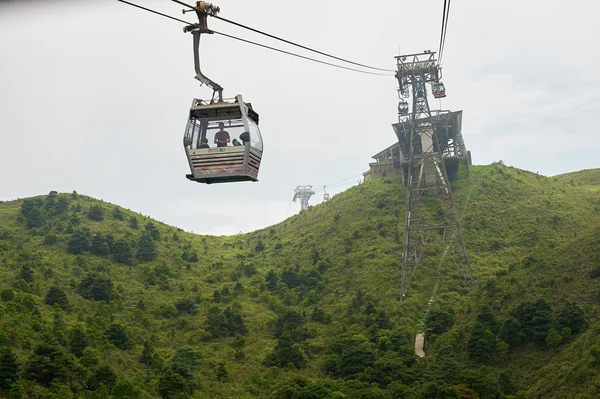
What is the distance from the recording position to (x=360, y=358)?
50.5 meters

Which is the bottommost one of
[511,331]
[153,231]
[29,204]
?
[511,331]

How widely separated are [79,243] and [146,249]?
24.0ft

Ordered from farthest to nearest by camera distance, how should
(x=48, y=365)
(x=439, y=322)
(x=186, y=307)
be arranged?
(x=186, y=307), (x=439, y=322), (x=48, y=365)

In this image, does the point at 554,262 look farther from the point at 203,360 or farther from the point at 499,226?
the point at 203,360

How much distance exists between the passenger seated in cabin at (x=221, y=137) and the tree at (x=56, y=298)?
133ft

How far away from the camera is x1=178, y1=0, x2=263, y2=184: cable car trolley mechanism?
22.3 m

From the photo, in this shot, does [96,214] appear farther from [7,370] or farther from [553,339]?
[553,339]

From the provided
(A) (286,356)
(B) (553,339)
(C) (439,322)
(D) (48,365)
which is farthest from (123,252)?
(B) (553,339)

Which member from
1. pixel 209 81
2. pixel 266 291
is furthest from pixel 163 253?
pixel 209 81

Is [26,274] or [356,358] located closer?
[356,358]

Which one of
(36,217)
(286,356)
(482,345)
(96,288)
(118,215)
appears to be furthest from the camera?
(118,215)

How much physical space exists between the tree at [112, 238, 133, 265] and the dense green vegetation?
0.25m

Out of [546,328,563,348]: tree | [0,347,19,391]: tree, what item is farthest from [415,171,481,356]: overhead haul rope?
[0,347,19,391]: tree

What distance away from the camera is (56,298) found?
5844 cm
